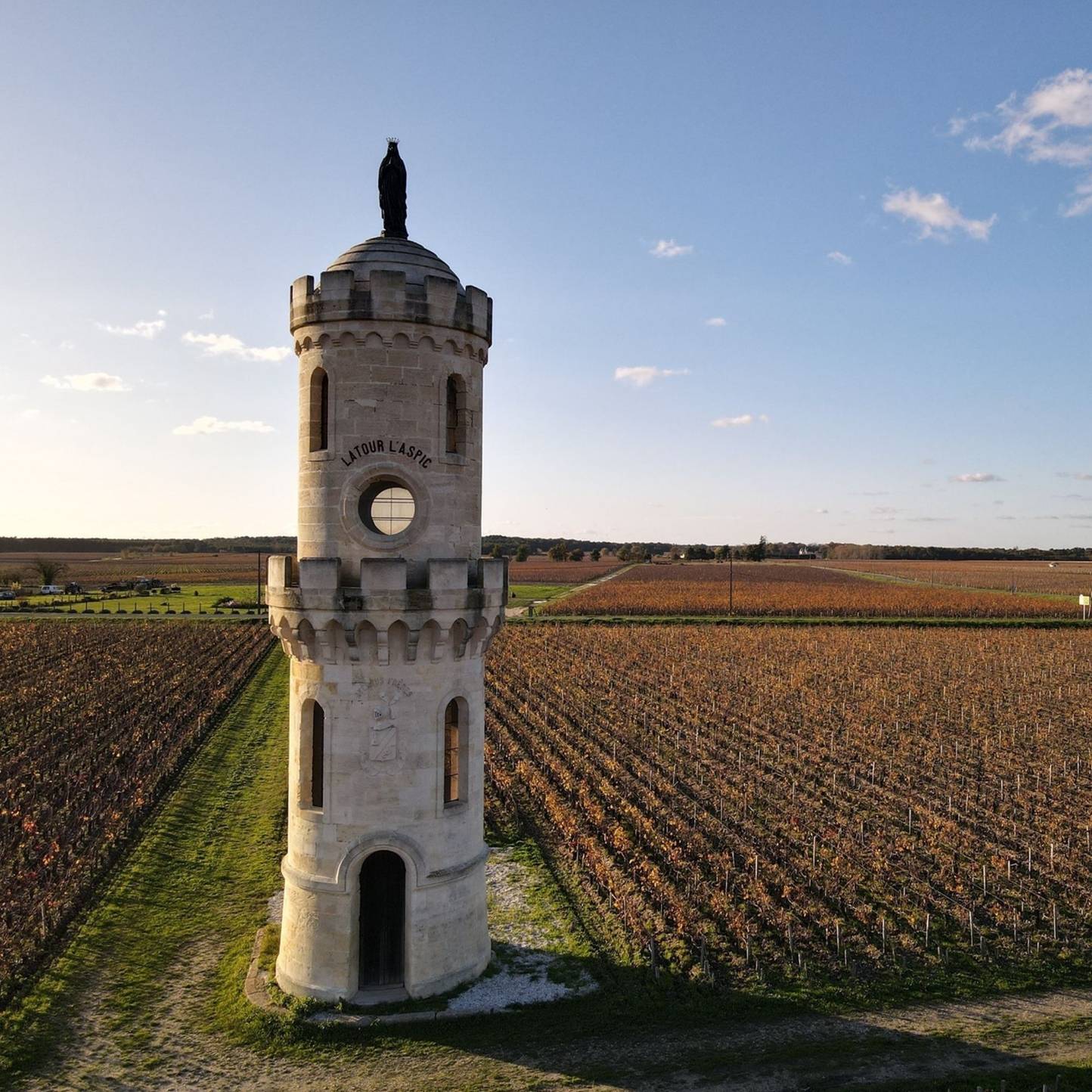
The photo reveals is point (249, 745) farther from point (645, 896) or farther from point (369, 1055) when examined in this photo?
point (369, 1055)

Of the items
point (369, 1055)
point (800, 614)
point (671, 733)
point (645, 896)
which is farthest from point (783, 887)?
point (800, 614)

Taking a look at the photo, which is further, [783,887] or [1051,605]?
[1051,605]

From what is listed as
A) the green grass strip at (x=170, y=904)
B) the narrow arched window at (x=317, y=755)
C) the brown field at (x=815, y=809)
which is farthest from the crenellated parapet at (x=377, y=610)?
the brown field at (x=815, y=809)

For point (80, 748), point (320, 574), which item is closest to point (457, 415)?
point (320, 574)

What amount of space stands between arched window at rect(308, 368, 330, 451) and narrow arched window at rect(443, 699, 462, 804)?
5.20 meters

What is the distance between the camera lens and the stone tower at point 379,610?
1421cm

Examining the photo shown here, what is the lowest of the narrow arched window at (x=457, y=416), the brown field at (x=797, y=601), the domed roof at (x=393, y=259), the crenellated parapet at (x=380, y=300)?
the brown field at (x=797, y=601)

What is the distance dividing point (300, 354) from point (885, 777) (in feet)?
77.1

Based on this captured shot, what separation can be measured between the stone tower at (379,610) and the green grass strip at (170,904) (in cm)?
305

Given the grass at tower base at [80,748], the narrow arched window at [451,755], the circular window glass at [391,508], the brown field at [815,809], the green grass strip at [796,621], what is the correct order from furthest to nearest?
1. the green grass strip at [796,621]
2. the grass at tower base at [80,748]
3. the brown field at [815,809]
4. the narrow arched window at [451,755]
5. the circular window glass at [391,508]

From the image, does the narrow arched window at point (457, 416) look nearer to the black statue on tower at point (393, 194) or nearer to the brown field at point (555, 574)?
the black statue on tower at point (393, 194)

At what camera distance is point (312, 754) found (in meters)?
15.1

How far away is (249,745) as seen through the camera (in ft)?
106

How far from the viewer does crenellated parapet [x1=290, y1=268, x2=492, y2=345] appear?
14.1 m
